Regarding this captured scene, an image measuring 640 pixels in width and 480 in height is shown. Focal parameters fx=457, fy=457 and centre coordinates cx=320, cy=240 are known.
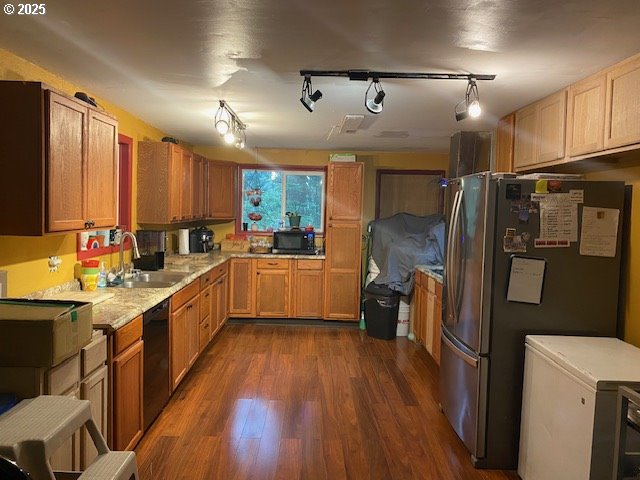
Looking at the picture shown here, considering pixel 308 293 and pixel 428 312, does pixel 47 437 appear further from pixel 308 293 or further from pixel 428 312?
pixel 308 293

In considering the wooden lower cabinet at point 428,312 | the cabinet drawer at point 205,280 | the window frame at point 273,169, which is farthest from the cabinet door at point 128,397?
the window frame at point 273,169

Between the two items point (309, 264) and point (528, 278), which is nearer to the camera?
point (528, 278)

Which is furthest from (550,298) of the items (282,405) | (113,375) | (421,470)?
(113,375)

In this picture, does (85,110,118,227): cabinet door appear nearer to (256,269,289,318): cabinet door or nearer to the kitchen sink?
the kitchen sink

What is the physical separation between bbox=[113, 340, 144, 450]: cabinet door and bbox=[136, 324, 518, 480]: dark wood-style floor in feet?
0.55

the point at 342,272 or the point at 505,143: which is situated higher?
the point at 505,143

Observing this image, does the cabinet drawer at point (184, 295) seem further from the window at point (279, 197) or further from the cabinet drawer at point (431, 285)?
the window at point (279, 197)

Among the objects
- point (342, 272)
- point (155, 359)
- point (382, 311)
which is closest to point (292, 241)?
point (342, 272)

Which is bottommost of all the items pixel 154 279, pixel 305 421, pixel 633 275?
pixel 305 421

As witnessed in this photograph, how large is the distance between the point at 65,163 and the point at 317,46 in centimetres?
148

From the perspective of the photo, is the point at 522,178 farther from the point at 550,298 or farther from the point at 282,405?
the point at 282,405

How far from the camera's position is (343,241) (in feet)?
19.2

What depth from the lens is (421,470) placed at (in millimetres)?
2674

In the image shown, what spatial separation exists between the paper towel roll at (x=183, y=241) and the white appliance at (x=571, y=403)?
3981 mm
